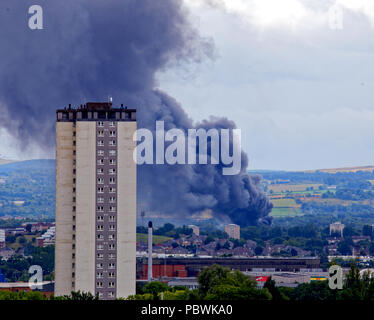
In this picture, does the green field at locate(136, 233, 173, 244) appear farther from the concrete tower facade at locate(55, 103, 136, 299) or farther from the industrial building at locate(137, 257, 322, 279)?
the concrete tower facade at locate(55, 103, 136, 299)

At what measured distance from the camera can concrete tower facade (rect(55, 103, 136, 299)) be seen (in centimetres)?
5438

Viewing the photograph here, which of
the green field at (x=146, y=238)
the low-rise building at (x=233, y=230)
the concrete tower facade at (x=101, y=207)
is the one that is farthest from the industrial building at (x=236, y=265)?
the low-rise building at (x=233, y=230)

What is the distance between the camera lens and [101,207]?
5497 centimetres

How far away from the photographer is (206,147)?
128 meters

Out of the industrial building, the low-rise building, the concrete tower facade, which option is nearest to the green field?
the low-rise building

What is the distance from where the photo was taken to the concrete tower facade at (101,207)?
54.4 meters

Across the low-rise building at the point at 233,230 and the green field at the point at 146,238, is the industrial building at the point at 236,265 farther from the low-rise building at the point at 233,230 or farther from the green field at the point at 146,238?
the low-rise building at the point at 233,230

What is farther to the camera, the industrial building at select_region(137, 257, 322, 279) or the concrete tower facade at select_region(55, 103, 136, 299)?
the industrial building at select_region(137, 257, 322, 279)

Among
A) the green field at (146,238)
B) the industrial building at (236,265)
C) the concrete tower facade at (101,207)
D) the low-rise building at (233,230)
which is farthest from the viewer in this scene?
the low-rise building at (233,230)

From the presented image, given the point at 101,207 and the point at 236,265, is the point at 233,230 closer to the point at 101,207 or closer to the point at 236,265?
the point at 236,265

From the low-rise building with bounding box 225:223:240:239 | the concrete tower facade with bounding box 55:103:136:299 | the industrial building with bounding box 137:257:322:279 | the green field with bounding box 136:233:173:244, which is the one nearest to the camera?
the concrete tower facade with bounding box 55:103:136:299

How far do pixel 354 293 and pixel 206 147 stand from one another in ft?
272
